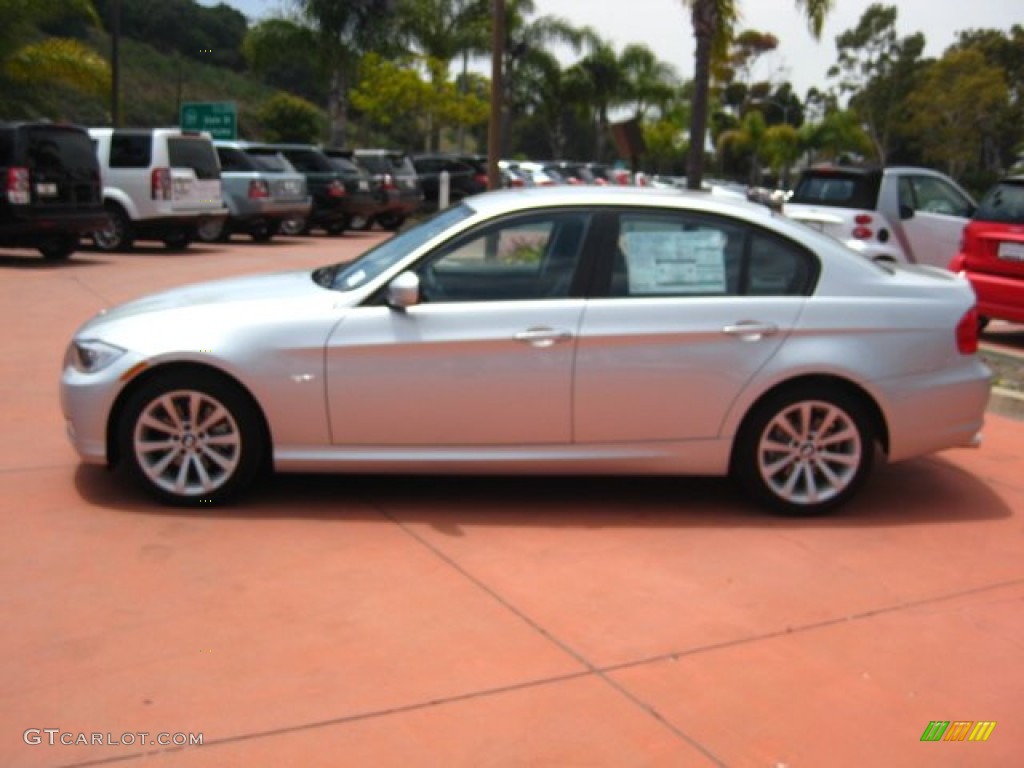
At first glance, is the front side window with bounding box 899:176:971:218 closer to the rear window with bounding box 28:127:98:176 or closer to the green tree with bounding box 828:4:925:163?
the rear window with bounding box 28:127:98:176

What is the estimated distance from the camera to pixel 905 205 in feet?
43.1

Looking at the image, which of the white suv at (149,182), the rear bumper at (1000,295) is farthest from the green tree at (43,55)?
the rear bumper at (1000,295)

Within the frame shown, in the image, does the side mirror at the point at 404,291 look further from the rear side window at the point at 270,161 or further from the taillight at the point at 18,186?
the rear side window at the point at 270,161

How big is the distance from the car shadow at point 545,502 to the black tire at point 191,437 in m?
0.11

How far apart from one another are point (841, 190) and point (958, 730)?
10322 mm

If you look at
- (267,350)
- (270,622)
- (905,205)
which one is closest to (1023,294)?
(905,205)

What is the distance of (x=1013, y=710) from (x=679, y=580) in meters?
1.42

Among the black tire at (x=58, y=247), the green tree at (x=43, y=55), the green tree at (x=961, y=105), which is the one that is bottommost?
the black tire at (x=58, y=247)

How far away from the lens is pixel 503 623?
→ 4.36 metres

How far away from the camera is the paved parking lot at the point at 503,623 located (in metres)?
3.55

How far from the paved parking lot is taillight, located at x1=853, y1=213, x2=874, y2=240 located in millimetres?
6863

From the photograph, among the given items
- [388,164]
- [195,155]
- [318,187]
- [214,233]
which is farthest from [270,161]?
[388,164]

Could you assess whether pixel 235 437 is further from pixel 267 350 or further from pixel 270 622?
pixel 270 622

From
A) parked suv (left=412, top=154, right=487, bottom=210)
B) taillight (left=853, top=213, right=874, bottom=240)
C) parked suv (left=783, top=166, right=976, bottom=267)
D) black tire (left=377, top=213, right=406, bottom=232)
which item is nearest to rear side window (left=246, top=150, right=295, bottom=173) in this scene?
black tire (left=377, top=213, right=406, bottom=232)
